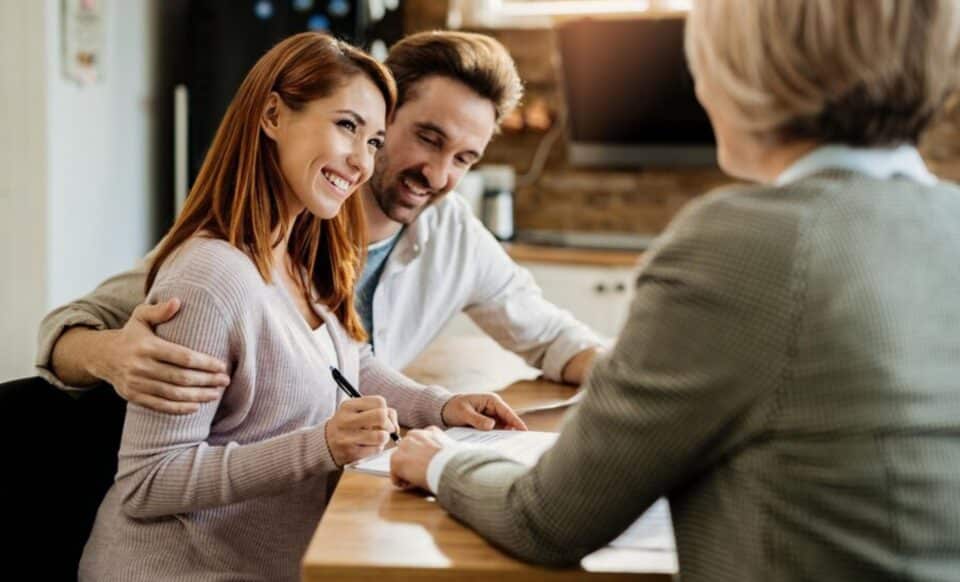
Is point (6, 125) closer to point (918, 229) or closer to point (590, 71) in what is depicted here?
point (590, 71)

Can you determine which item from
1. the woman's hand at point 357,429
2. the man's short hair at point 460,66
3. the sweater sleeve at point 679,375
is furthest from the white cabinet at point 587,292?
the sweater sleeve at point 679,375

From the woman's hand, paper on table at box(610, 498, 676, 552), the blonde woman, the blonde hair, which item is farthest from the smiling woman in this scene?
the blonde hair

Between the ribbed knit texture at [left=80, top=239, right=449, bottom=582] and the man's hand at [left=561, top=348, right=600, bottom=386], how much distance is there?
2.06ft

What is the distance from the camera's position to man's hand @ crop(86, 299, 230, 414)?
121 centimetres

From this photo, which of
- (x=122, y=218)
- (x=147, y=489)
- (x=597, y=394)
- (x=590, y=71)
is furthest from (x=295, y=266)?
(x=590, y=71)

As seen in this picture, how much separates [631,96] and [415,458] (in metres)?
3.29

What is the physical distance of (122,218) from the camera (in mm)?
3680

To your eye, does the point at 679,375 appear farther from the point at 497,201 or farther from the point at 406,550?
the point at 497,201

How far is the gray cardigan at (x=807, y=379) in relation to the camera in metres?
0.82

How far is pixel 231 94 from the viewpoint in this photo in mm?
3828

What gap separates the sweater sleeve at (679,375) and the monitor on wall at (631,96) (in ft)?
11.2

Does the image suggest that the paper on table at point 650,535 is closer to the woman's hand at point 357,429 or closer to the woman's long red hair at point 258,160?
the woman's hand at point 357,429

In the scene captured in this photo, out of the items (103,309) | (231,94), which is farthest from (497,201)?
(103,309)

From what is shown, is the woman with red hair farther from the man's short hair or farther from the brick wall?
the brick wall
